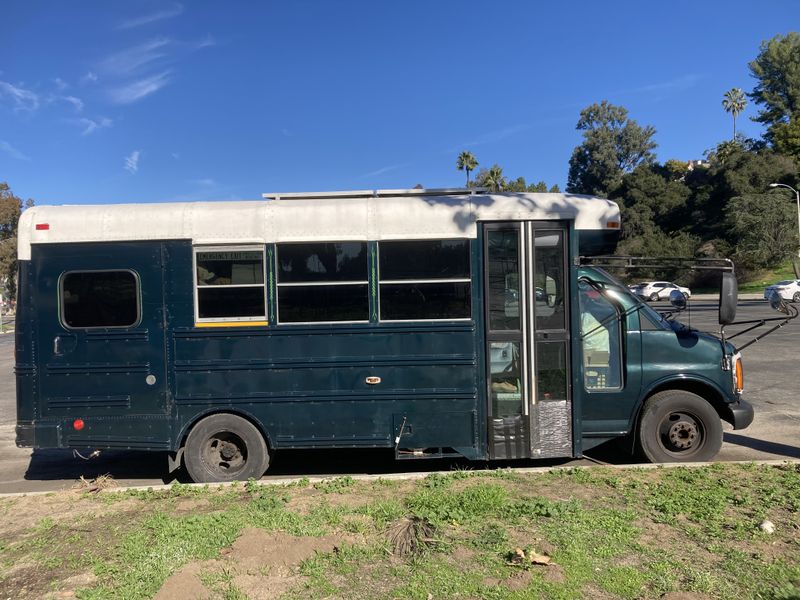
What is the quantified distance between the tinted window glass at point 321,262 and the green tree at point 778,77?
79699mm

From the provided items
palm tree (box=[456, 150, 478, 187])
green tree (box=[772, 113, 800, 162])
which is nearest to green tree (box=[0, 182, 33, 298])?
palm tree (box=[456, 150, 478, 187])

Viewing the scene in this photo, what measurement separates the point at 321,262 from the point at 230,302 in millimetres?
973

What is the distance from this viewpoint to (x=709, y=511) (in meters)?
4.26

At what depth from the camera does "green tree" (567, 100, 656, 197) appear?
82.2m

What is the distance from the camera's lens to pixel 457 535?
4.00 m

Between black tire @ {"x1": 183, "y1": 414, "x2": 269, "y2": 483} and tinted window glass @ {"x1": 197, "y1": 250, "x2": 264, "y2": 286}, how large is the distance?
1.33 m

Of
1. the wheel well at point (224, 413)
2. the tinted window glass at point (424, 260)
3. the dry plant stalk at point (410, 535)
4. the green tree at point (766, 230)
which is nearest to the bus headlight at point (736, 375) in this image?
the tinted window glass at point (424, 260)

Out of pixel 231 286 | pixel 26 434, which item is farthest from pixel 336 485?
pixel 26 434

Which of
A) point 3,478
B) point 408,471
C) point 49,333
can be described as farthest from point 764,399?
point 3,478

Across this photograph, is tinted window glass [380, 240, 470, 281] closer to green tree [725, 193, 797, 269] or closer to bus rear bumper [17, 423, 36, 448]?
bus rear bumper [17, 423, 36, 448]

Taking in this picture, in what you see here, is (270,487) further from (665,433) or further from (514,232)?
(665,433)

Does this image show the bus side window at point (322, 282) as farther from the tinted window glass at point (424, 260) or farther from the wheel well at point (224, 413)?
the wheel well at point (224, 413)

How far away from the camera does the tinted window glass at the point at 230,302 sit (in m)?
5.47

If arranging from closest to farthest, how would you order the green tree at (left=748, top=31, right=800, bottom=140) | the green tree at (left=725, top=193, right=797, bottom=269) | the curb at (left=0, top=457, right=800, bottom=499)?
the curb at (left=0, top=457, right=800, bottom=499), the green tree at (left=725, top=193, right=797, bottom=269), the green tree at (left=748, top=31, right=800, bottom=140)
